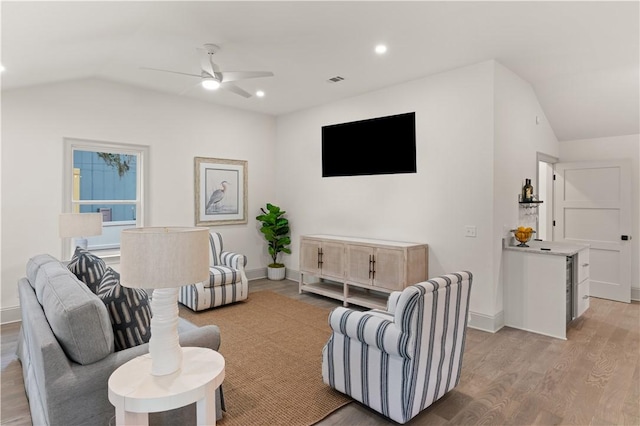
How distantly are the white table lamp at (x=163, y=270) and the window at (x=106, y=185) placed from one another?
352 centimetres

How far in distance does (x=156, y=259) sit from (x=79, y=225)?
2939mm

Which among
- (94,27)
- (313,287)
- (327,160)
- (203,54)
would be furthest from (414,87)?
(94,27)

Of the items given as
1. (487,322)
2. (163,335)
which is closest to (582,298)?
(487,322)

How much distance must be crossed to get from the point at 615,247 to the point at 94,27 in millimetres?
6716

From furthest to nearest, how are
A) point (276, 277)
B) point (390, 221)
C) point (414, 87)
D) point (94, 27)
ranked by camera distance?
point (276, 277) < point (390, 221) < point (414, 87) < point (94, 27)

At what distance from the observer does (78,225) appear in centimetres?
380

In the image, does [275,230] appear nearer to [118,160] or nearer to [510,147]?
[118,160]

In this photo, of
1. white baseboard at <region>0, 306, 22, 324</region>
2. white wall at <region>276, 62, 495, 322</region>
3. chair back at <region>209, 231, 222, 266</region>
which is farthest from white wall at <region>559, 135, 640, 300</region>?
white baseboard at <region>0, 306, 22, 324</region>

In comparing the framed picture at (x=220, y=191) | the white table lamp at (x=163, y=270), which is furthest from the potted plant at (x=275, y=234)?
the white table lamp at (x=163, y=270)

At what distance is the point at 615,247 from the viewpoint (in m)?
5.07

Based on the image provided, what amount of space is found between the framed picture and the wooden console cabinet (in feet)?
4.73

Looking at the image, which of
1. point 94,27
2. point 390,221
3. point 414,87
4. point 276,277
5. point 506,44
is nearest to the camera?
point 94,27

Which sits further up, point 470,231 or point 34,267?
point 470,231

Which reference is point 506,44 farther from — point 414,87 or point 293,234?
point 293,234
